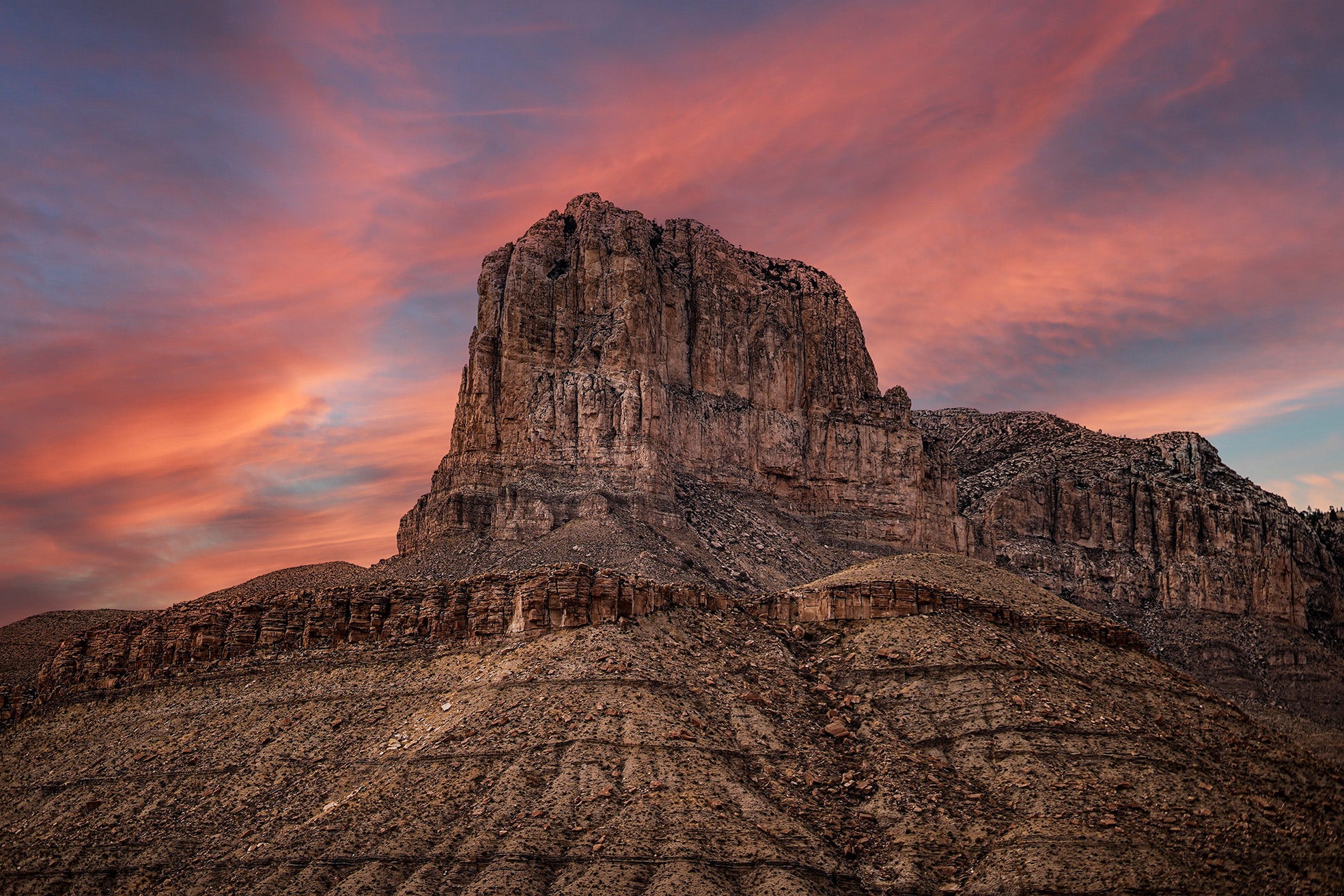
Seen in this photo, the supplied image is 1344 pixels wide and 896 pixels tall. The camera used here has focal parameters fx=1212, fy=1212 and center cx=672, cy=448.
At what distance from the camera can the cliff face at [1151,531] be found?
14712cm

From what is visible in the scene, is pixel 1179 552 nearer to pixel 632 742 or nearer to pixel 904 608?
pixel 904 608

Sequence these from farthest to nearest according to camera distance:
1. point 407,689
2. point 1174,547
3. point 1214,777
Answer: point 1174,547 < point 407,689 < point 1214,777

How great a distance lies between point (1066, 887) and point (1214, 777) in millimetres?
13101

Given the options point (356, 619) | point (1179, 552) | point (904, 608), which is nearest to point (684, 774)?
point (904, 608)

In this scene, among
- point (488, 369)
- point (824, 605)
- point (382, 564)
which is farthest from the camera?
point (488, 369)

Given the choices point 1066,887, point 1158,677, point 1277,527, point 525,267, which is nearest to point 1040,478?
point 1277,527

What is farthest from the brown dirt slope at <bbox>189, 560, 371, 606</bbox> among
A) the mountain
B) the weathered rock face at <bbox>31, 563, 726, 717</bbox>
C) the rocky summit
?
the mountain

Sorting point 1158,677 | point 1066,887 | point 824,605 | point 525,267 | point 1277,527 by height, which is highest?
point 525,267

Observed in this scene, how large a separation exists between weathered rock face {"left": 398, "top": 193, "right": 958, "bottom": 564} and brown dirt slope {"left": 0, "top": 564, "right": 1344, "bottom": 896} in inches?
2068

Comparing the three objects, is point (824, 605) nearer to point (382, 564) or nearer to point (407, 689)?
point (407, 689)

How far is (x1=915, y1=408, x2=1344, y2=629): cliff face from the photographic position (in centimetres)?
14712

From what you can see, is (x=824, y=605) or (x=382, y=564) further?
(x=382, y=564)

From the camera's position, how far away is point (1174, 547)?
499ft

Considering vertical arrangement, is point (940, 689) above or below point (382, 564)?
below
